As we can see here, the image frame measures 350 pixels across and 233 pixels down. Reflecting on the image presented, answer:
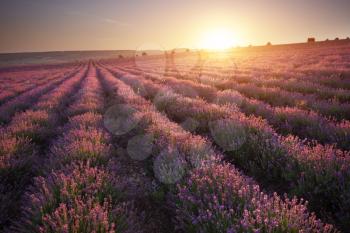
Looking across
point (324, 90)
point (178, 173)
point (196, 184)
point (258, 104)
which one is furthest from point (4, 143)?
point (324, 90)

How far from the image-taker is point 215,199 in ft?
8.45

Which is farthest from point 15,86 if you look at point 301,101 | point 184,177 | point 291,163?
point 291,163

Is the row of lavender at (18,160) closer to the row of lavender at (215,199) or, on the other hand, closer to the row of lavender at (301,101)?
the row of lavender at (215,199)

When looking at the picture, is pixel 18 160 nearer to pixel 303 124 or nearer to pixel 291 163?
pixel 291 163

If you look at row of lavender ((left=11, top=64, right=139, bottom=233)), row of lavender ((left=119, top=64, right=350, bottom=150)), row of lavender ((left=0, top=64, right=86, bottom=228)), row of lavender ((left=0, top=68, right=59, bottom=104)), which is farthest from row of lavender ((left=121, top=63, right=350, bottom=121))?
row of lavender ((left=0, top=68, right=59, bottom=104))

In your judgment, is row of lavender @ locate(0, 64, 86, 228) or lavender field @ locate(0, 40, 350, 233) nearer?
lavender field @ locate(0, 40, 350, 233)

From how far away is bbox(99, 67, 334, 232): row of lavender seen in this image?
2.31 m

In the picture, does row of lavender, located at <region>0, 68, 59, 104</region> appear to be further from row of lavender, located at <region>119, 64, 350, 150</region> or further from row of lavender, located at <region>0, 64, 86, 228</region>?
row of lavender, located at <region>119, 64, 350, 150</region>

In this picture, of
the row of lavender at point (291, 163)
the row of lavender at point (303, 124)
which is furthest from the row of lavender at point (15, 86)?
the row of lavender at point (291, 163)

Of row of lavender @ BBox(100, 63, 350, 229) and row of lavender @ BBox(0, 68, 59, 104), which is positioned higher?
row of lavender @ BBox(100, 63, 350, 229)

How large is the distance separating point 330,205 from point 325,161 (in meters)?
0.51

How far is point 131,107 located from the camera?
8.30 m

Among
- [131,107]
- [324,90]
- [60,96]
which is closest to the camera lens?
[131,107]

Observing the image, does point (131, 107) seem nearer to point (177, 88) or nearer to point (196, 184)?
point (177, 88)
